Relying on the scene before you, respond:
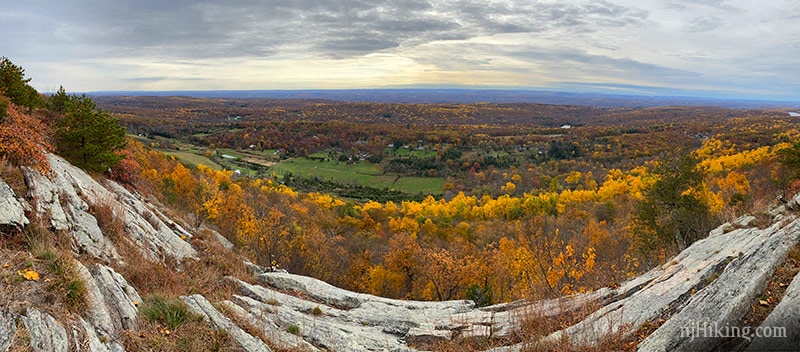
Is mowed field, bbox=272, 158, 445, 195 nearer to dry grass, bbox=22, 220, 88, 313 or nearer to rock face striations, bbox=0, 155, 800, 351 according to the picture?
rock face striations, bbox=0, 155, 800, 351

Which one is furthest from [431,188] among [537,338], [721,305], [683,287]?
[721,305]

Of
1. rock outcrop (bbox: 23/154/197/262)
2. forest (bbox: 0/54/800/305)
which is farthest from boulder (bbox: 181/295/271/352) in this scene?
forest (bbox: 0/54/800/305)

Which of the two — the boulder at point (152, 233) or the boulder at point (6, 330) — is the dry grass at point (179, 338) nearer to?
the boulder at point (6, 330)

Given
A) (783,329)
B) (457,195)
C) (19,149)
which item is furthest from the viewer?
(457,195)

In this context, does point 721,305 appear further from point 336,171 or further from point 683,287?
point 336,171

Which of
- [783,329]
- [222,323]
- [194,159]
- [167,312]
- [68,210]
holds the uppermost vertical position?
[68,210]

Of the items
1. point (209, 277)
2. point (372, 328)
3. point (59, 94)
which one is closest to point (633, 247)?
point (372, 328)

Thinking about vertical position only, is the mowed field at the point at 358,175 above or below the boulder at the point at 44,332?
below

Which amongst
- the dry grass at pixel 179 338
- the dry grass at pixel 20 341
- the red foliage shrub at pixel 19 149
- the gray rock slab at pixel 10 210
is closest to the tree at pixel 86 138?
the red foliage shrub at pixel 19 149
